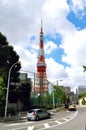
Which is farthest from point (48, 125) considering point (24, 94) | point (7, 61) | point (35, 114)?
point (24, 94)

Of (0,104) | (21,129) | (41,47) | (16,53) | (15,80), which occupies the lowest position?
(21,129)

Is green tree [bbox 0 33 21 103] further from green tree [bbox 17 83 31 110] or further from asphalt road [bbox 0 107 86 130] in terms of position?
asphalt road [bbox 0 107 86 130]

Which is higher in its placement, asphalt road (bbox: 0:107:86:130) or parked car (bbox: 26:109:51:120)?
parked car (bbox: 26:109:51:120)

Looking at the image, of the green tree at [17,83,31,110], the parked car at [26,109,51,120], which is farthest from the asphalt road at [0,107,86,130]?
the green tree at [17,83,31,110]

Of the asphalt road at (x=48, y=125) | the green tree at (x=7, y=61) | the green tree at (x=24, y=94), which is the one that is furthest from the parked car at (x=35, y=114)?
the green tree at (x=24, y=94)

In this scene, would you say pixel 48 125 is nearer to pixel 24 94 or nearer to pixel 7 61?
pixel 7 61

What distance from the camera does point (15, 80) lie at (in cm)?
5481

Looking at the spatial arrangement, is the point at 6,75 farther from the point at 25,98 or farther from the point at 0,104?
the point at 25,98

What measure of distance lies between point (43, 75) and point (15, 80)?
5555 cm

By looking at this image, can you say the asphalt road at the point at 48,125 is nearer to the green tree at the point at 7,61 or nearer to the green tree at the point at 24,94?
the green tree at the point at 7,61

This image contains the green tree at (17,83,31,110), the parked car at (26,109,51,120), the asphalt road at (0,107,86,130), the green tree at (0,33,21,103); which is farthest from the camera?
the green tree at (17,83,31,110)

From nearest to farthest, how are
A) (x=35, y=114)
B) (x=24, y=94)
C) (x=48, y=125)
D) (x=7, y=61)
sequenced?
(x=48, y=125)
(x=35, y=114)
(x=7, y=61)
(x=24, y=94)

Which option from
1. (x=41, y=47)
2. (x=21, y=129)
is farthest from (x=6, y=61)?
(x=41, y=47)

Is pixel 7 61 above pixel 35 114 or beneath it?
above
